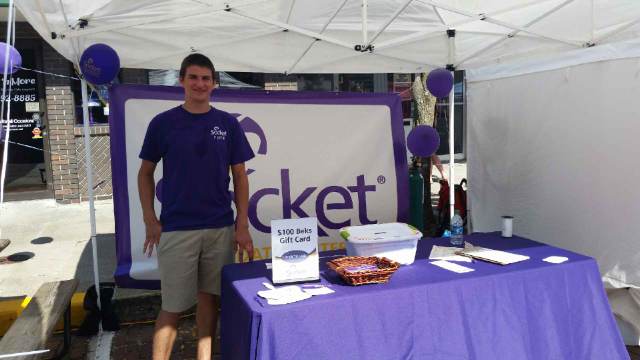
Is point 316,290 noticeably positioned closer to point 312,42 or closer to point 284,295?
point 284,295

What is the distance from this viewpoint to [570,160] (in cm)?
362

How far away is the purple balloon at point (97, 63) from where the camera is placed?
2908mm

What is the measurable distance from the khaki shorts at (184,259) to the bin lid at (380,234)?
704mm

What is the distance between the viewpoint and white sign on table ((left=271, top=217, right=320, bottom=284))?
2207mm

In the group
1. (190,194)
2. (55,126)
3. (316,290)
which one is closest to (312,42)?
(190,194)

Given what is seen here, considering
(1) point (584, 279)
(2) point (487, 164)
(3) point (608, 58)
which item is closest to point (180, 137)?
(1) point (584, 279)

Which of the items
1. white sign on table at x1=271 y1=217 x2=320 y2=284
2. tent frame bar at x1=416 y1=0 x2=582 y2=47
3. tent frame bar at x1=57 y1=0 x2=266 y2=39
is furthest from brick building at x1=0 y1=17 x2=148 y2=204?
white sign on table at x1=271 y1=217 x2=320 y2=284

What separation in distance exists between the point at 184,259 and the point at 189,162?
0.50 meters

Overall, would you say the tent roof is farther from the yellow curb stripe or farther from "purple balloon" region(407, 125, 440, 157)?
the yellow curb stripe

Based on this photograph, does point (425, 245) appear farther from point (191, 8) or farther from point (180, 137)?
point (191, 8)

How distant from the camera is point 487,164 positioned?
4.65 meters

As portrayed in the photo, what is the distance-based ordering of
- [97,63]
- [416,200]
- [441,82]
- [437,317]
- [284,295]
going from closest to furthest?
[284,295]
[437,317]
[97,63]
[441,82]
[416,200]

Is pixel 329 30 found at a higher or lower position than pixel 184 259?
higher

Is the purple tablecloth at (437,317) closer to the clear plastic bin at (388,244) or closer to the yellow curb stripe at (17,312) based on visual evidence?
the clear plastic bin at (388,244)
